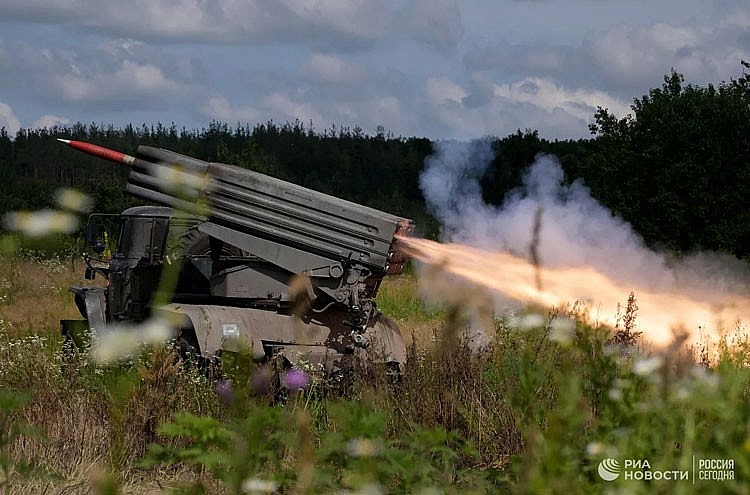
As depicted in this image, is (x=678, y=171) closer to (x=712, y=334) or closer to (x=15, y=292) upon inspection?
(x=15, y=292)

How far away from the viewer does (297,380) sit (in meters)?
8.84

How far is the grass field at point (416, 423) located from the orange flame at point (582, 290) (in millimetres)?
636

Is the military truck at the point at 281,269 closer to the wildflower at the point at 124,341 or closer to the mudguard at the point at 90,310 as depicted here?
the mudguard at the point at 90,310

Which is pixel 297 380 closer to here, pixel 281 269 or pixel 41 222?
pixel 281 269

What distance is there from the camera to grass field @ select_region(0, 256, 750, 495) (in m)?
3.85

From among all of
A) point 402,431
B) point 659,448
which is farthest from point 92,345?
point 659,448


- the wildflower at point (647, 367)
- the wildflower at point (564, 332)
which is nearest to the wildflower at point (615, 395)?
the wildflower at point (647, 367)

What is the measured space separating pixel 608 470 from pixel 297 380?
15.4 feet

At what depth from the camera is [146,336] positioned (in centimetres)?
859

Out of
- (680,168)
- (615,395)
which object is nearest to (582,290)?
(615,395)

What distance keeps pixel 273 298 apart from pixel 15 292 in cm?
1149

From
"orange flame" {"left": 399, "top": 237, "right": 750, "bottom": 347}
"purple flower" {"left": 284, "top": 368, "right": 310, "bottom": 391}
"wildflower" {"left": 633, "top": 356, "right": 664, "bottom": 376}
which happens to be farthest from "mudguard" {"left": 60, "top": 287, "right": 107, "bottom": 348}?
"wildflower" {"left": 633, "top": 356, "right": 664, "bottom": 376}

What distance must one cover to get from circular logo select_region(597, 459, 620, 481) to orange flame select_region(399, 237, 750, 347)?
5893 mm

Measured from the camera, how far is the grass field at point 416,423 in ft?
12.6
